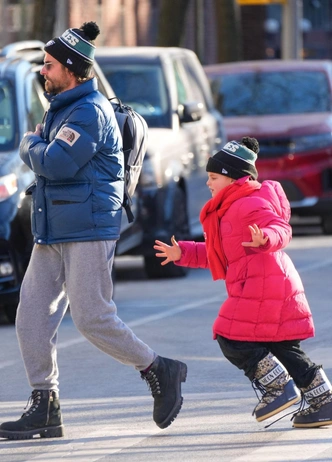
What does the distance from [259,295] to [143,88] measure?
729 cm

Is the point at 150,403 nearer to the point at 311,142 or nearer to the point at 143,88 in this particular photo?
the point at 143,88

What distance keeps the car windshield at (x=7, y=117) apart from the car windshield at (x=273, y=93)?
672 centimetres

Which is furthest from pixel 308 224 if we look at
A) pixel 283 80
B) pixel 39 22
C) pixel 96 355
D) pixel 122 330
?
pixel 122 330

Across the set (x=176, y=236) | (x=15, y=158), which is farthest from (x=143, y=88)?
(x=15, y=158)

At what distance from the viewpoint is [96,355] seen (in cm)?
872

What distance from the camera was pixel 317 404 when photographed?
20.9 ft

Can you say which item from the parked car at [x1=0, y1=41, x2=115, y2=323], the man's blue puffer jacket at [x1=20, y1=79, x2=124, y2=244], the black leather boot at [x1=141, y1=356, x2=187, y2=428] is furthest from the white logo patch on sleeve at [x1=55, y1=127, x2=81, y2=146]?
the parked car at [x1=0, y1=41, x2=115, y2=323]

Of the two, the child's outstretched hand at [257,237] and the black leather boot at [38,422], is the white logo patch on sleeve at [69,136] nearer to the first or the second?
the child's outstretched hand at [257,237]

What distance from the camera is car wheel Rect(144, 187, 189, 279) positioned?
12.7 metres

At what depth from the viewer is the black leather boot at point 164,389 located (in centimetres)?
642

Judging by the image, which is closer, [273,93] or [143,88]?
[143,88]

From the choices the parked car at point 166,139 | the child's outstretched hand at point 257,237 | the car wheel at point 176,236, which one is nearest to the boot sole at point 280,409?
the child's outstretched hand at point 257,237

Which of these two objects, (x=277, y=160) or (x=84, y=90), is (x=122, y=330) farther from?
(x=277, y=160)

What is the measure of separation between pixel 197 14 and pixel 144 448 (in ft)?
78.3
